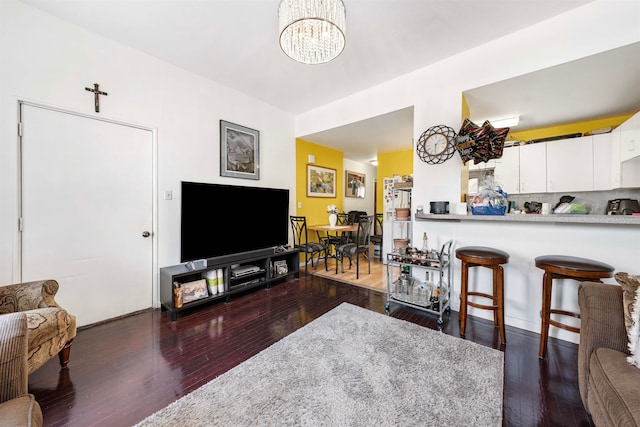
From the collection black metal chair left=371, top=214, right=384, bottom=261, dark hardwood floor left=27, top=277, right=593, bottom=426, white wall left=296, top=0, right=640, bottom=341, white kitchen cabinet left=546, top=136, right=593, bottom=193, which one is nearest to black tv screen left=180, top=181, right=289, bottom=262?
dark hardwood floor left=27, top=277, right=593, bottom=426

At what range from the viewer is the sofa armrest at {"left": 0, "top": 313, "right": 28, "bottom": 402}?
92 centimetres

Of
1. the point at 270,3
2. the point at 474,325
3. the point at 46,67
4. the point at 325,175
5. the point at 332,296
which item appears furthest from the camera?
the point at 325,175

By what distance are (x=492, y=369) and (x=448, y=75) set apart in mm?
2812

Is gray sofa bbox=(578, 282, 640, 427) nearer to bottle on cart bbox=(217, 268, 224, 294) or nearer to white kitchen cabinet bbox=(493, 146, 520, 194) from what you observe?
white kitchen cabinet bbox=(493, 146, 520, 194)

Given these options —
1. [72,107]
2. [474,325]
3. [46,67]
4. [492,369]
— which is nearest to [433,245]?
[474,325]

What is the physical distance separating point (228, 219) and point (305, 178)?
1949mm

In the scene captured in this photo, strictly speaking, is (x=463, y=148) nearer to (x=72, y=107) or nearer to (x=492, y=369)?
(x=492, y=369)

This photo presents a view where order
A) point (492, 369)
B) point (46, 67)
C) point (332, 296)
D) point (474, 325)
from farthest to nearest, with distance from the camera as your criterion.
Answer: point (332, 296) → point (474, 325) → point (46, 67) → point (492, 369)

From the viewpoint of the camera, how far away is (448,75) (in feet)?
8.74

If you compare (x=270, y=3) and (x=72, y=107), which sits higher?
(x=270, y=3)

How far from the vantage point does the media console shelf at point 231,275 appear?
2.53 m

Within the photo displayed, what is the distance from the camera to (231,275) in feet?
9.87

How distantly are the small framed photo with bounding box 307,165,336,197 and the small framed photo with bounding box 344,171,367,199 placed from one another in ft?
2.78

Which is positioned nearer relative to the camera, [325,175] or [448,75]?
[448,75]
